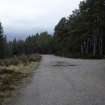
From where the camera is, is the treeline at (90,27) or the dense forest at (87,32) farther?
the dense forest at (87,32)

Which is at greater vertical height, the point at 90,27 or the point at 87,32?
the point at 90,27

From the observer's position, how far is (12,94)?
12773 millimetres

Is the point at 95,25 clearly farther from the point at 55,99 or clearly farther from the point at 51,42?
the point at 51,42

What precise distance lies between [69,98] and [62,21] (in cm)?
10777

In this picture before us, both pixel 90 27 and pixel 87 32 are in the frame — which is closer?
pixel 90 27

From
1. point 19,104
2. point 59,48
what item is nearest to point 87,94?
point 19,104

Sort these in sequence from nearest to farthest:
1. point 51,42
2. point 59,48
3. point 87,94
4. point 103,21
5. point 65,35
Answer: point 87,94, point 103,21, point 65,35, point 59,48, point 51,42

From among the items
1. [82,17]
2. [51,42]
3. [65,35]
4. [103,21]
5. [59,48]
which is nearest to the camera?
[103,21]

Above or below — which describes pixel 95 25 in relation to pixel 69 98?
above

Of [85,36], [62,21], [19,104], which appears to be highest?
[62,21]

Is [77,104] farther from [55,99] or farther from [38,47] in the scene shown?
[38,47]

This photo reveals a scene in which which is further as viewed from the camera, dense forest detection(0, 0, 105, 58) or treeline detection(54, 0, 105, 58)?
dense forest detection(0, 0, 105, 58)

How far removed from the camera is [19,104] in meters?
10.3

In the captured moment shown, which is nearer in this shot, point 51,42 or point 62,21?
point 62,21
